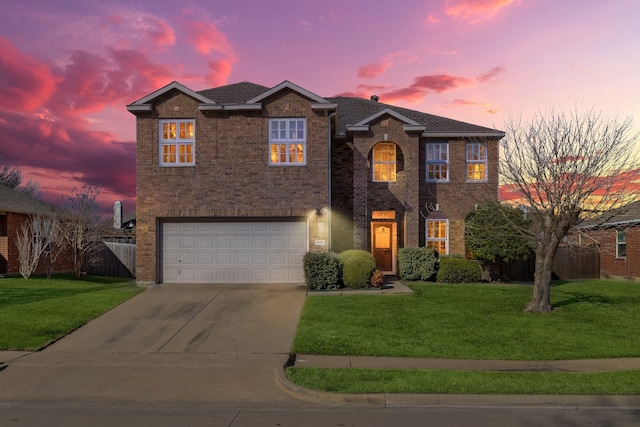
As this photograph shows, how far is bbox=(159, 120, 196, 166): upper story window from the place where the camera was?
57.0 feet

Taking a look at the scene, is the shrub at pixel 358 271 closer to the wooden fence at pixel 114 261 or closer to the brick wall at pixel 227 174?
the brick wall at pixel 227 174

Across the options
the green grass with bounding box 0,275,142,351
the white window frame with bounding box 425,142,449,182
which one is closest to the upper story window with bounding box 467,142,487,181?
the white window frame with bounding box 425,142,449,182

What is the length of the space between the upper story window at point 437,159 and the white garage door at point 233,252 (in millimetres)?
6996

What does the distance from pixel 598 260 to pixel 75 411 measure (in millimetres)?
25873

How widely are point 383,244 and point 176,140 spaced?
31.4ft

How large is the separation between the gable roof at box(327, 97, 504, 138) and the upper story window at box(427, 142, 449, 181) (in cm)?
54

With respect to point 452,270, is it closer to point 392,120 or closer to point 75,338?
point 392,120

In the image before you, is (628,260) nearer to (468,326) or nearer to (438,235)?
(438,235)

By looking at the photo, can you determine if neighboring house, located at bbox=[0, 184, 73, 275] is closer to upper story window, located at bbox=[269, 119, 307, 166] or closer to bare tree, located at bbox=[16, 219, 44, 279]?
bare tree, located at bbox=[16, 219, 44, 279]

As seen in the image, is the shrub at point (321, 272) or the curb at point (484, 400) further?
the shrub at point (321, 272)

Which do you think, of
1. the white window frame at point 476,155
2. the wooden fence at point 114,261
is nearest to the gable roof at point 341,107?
the white window frame at point 476,155

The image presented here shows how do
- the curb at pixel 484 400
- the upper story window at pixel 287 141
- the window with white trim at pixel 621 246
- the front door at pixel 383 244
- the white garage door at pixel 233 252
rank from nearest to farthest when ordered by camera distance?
the curb at pixel 484 400 < the white garage door at pixel 233 252 < the upper story window at pixel 287 141 < the front door at pixel 383 244 < the window with white trim at pixel 621 246

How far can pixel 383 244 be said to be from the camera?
2059 cm

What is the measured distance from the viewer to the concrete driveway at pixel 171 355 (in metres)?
7.40
